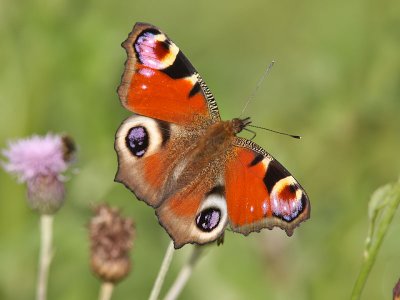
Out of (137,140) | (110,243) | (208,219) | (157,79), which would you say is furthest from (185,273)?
(157,79)

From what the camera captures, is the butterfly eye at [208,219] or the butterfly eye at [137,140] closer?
the butterfly eye at [208,219]

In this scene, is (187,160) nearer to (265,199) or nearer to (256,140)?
(265,199)

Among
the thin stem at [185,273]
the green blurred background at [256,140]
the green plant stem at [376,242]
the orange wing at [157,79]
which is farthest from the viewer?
the green blurred background at [256,140]

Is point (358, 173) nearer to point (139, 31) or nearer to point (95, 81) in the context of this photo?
point (95, 81)

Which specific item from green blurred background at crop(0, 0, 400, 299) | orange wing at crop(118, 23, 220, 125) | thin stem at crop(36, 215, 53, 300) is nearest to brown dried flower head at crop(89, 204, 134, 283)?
thin stem at crop(36, 215, 53, 300)

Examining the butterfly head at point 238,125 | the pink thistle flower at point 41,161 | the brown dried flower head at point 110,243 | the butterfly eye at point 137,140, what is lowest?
the brown dried flower head at point 110,243

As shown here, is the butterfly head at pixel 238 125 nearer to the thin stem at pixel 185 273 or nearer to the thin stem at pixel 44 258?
the thin stem at pixel 185 273

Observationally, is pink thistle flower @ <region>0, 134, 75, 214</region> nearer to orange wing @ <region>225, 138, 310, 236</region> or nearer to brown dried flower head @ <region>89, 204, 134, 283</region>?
brown dried flower head @ <region>89, 204, 134, 283</region>

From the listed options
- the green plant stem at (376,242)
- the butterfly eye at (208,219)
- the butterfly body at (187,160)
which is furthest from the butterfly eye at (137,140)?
the green plant stem at (376,242)
